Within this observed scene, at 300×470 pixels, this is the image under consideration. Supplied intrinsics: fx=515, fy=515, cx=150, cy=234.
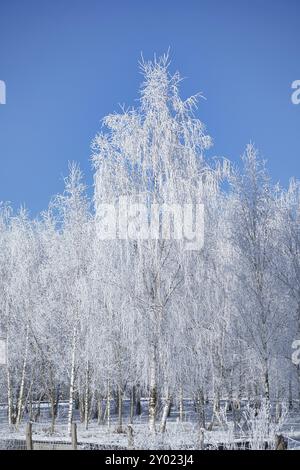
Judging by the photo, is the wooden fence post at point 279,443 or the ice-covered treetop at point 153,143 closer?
the wooden fence post at point 279,443

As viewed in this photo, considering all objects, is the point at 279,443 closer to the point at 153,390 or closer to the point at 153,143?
the point at 153,390

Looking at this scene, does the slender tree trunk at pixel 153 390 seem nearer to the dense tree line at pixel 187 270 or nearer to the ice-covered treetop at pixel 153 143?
the dense tree line at pixel 187 270

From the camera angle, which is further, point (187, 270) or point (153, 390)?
point (187, 270)

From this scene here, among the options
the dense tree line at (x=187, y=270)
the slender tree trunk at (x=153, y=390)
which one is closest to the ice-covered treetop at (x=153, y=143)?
the dense tree line at (x=187, y=270)

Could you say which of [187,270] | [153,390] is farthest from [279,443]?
[187,270]

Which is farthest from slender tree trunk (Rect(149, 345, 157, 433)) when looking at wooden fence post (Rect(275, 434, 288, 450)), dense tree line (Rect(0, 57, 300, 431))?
wooden fence post (Rect(275, 434, 288, 450))

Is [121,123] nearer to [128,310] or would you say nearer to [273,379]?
[128,310]

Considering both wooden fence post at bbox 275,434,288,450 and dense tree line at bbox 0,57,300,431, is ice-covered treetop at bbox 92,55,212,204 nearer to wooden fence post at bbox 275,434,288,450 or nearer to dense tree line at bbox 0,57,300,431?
dense tree line at bbox 0,57,300,431

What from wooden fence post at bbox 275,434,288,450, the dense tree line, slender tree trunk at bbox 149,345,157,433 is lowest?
wooden fence post at bbox 275,434,288,450

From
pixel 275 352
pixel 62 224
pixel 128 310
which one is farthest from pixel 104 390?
pixel 128 310

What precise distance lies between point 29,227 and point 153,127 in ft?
29.9

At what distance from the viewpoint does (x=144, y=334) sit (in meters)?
8.58

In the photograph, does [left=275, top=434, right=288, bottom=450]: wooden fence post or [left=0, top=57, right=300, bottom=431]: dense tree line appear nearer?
[left=275, top=434, right=288, bottom=450]: wooden fence post

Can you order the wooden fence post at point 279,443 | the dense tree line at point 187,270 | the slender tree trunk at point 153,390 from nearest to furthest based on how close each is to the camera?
1. the wooden fence post at point 279,443
2. the slender tree trunk at point 153,390
3. the dense tree line at point 187,270
